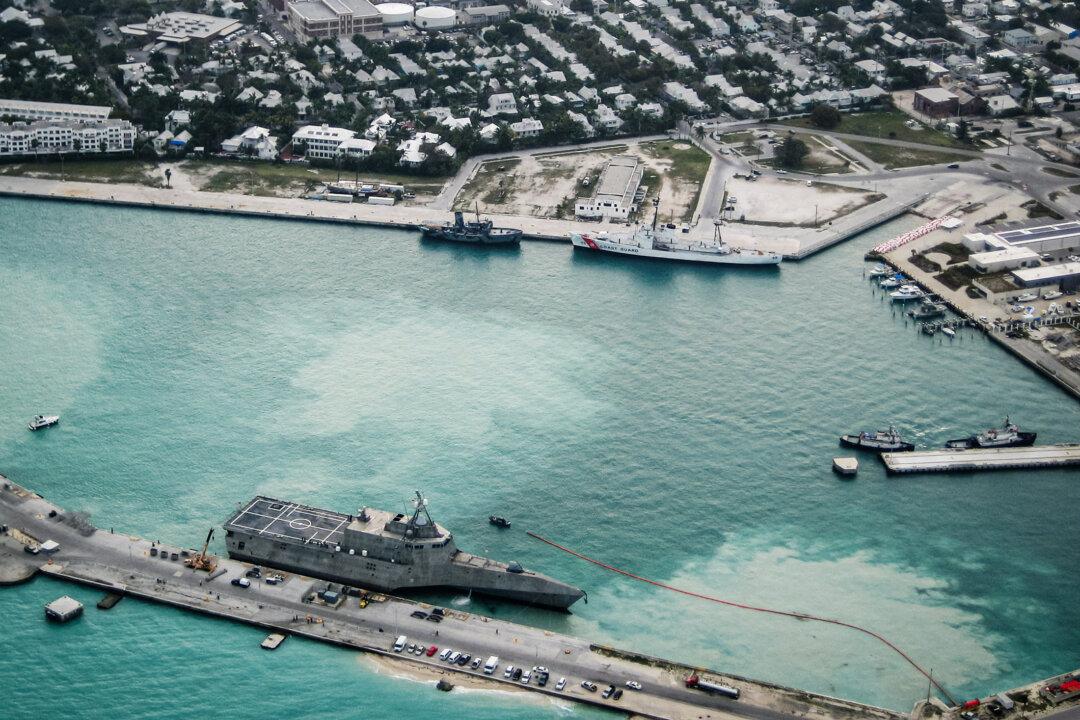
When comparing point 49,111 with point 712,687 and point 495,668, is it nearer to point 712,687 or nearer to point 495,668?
point 495,668

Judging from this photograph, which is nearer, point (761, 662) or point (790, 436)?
point (761, 662)

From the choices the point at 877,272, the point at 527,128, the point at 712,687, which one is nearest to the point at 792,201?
the point at 877,272

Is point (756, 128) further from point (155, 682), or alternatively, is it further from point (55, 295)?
point (155, 682)

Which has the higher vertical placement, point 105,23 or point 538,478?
point 105,23

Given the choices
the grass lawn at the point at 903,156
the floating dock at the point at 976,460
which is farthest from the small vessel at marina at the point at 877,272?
the floating dock at the point at 976,460

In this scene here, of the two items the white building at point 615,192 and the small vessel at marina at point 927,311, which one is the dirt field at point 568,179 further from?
the small vessel at marina at point 927,311

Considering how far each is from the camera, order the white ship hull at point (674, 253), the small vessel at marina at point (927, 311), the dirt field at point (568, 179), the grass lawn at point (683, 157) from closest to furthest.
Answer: the small vessel at marina at point (927, 311), the white ship hull at point (674, 253), the dirt field at point (568, 179), the grass lawn at point (683, 157)

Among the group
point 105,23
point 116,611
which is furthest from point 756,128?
point 116,611
